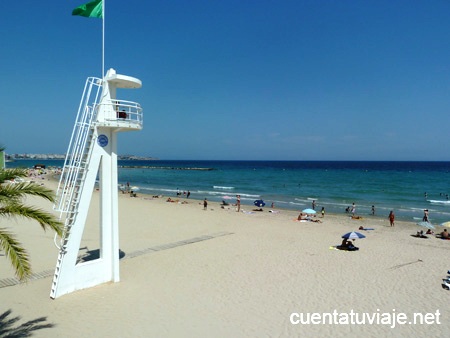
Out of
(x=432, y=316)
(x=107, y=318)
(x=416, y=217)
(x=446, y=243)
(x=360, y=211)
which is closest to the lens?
(x=107, y=318)

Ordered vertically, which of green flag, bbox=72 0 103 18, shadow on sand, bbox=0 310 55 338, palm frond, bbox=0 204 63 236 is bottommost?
shadow on sand, bbox=0 310 55 338

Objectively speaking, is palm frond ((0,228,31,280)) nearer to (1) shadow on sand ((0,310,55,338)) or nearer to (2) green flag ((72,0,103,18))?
(1) shadow on sand ((0,310,55,338))

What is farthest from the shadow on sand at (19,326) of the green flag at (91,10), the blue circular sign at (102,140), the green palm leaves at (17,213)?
the green flag at (91,10)

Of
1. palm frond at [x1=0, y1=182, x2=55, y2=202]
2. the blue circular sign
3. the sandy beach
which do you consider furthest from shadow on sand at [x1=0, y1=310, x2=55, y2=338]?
the blue circular sign

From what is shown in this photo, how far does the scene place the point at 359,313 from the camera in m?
9.11

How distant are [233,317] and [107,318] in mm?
3064

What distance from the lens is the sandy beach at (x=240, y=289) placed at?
8.23 meters

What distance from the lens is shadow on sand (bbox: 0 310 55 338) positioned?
7.53m

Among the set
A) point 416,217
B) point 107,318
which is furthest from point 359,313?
point 416,217

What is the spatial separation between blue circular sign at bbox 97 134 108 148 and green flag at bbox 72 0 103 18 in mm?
3339

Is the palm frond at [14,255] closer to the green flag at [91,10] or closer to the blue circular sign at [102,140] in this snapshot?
the blue circular sign at [102,140]

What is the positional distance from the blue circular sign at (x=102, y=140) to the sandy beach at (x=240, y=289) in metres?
4.13

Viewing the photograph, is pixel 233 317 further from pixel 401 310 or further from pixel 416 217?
pixel 416 217

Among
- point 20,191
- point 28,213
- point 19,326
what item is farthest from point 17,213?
point 19,326
